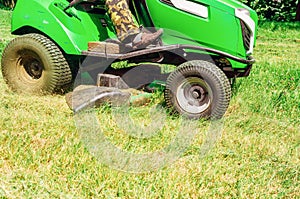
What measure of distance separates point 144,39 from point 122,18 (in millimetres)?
257

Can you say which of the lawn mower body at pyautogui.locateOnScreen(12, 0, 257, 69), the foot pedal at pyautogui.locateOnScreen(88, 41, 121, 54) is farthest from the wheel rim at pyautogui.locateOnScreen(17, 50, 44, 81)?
the foot pedal at pyautogui.locateOnScreen(88, 41, 121, 54)

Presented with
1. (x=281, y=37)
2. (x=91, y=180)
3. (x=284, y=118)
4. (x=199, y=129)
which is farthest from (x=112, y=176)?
(x=281, y=37)

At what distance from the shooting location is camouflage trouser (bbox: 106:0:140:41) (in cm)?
339

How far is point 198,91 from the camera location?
3.26m

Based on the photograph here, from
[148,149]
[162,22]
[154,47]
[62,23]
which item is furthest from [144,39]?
[148,149]

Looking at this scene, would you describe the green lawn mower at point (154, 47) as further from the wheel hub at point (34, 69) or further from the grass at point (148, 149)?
the grass at point (148, 149)

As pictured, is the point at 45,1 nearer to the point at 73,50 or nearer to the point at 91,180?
the point at 73,50

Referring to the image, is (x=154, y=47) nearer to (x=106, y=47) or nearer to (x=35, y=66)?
(x=106, y=47)

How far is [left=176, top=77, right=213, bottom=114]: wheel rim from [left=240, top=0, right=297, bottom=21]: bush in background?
505 inches

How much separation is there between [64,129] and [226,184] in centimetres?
116

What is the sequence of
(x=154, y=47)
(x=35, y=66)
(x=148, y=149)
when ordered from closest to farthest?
(x=148, y=149), (x=154, y=47), (x=35, y=66)

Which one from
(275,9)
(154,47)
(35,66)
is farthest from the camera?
(275,9)

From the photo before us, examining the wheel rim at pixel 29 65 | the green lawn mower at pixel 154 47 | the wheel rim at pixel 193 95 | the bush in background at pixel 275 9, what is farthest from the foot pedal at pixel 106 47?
the bush in background at pixel 275 9

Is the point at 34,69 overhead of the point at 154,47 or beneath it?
beneath
